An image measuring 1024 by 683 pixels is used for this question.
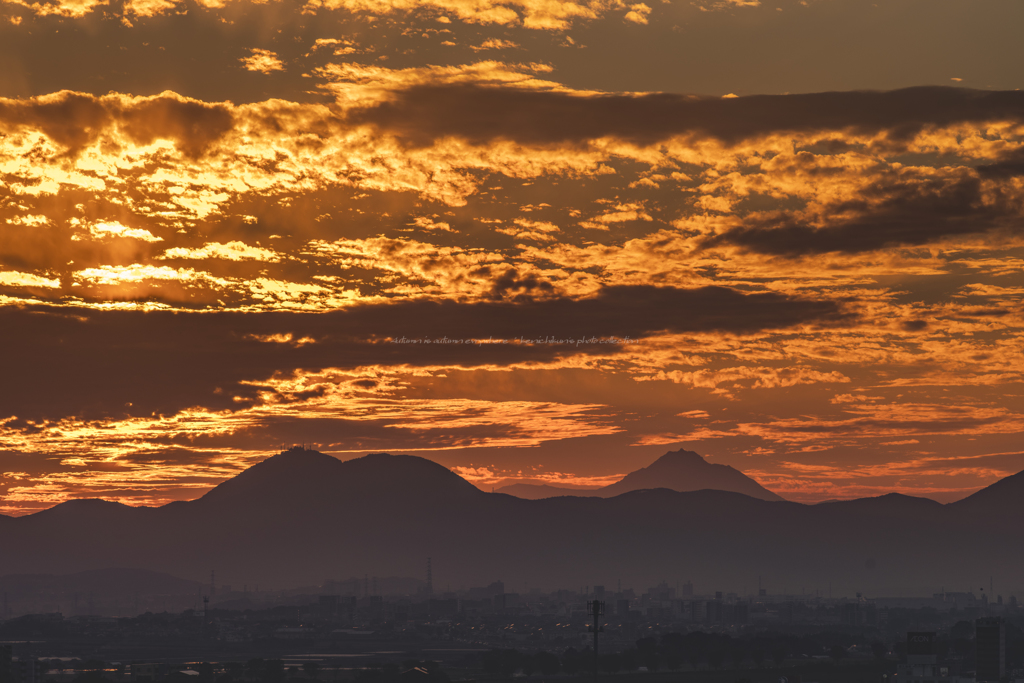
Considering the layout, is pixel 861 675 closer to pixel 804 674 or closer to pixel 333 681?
Result: pixel 804 674

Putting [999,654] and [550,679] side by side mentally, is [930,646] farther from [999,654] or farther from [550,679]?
[550,679]

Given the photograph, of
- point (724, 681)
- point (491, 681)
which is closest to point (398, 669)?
point (491, 681)

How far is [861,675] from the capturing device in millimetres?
193000

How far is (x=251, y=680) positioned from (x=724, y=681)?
81.7 m

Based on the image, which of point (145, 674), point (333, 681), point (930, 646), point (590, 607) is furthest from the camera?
point (145, 674)

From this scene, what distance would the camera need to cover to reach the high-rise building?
610 feet

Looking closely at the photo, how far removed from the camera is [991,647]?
189 m

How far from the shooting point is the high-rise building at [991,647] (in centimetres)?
18588

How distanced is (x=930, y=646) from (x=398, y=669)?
91.7m

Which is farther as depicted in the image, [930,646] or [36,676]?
[36,676]

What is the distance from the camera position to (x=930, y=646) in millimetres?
148500

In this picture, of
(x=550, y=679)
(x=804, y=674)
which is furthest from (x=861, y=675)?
(x=550, y=679)

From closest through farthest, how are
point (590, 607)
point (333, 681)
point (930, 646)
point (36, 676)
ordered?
point (590, 607), point (930, 646), point (36, 676), point (333, 681)

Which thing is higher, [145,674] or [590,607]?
[590,607]
